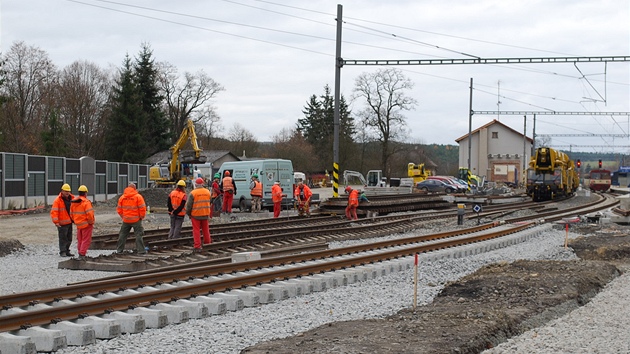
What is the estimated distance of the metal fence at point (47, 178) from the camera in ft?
108

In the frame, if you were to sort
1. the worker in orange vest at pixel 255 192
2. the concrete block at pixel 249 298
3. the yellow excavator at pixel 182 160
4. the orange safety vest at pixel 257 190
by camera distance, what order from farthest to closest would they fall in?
the yellow excavator at pixel 182 160
the orange safety vest at pixel 257 190
the worker in orange vest at pixel 255 192
the concrete block at pixel 249 298

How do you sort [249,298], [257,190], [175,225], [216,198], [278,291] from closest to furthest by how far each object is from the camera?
[249,298] < [278,291] < [175,225] < [216,198] < [257,190]

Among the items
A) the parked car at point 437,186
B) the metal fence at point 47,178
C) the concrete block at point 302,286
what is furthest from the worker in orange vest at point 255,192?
the parked car at point 437,186

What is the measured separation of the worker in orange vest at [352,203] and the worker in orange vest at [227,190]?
189 inches

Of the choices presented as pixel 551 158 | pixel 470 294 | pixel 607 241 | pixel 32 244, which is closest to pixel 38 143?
pixel 551 158

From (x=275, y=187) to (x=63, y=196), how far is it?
12430mm

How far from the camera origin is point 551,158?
1813 inches

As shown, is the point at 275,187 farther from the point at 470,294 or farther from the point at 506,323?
the point at 506,323

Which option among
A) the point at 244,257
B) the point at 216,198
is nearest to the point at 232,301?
the point at 244,257

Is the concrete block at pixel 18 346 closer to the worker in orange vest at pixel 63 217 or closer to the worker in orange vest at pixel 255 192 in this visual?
A: the worker in orange vest at pixel 63 217

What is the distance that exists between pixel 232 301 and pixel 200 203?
21.8ft

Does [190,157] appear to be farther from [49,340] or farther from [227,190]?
[49,340]

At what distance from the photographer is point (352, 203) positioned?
88.1ft

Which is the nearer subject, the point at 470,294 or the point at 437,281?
the point at 470,294
